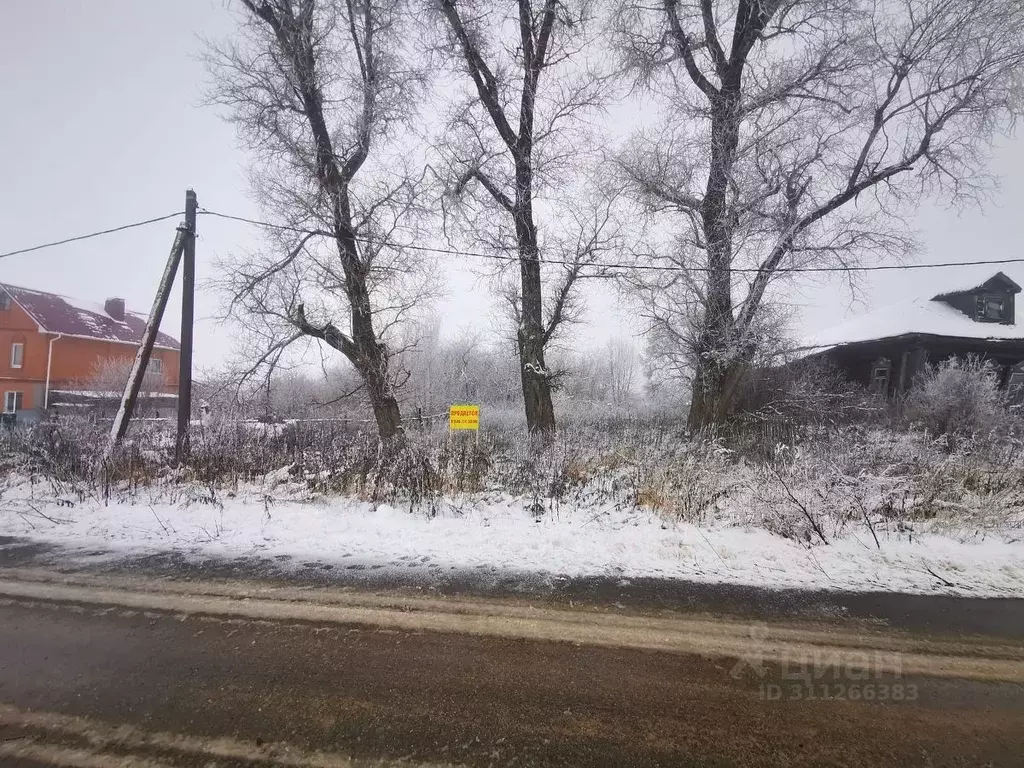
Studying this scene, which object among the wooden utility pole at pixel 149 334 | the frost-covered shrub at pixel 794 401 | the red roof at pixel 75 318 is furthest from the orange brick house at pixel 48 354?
the frost-covered shrub at pixel 794 401

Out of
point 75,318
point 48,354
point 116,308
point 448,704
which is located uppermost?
point 116,308

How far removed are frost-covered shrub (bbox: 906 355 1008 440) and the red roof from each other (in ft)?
118

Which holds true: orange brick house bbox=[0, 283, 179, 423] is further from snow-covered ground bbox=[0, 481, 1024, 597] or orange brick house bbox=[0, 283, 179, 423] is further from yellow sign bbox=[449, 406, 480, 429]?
yellow sign bbox=[449, 406, 480, 429]

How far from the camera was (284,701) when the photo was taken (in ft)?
8.14

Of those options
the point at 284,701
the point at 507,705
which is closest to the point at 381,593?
the point at 284,701

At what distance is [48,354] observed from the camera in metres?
26.3

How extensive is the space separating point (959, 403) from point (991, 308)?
12612mm

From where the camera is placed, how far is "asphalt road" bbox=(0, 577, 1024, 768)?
217cm

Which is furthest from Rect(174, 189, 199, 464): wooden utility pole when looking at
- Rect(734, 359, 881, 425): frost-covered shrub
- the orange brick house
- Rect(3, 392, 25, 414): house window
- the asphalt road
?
Rect(3, 392, 25, 414): house window

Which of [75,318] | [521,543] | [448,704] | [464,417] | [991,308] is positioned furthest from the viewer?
[75,318]

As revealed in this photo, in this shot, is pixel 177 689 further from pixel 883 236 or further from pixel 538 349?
pixel 883 236

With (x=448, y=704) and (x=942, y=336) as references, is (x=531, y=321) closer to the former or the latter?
(x=448, y=704)

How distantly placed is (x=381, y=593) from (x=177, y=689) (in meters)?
1.51

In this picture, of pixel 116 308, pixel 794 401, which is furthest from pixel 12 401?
pixel 794 401
